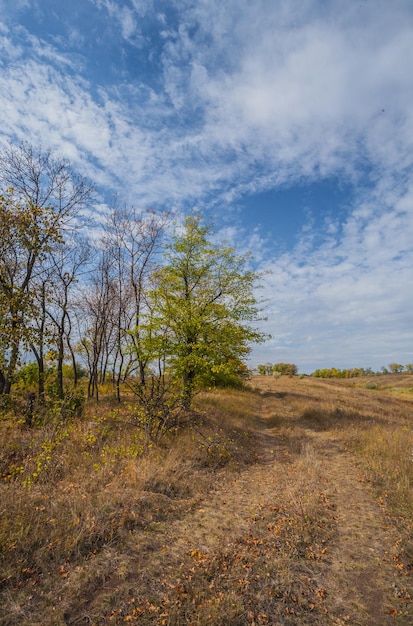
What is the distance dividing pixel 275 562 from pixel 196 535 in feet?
5.35

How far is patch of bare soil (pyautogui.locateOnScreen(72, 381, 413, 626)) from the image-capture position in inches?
157

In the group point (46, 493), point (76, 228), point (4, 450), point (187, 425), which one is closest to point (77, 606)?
point (46, 493)

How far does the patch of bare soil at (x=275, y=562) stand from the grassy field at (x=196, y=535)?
2cm

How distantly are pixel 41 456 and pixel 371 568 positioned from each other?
7.42 m

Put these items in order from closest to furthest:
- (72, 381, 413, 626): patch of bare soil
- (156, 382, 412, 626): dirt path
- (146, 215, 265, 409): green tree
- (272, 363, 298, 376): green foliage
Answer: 1. (72, 381, 413, 626): patch of bare soil
2. (156, 382, 412, 626): dirt path
3. (146, 215, 265, 409): green tree
4. (272, 363, 298, 376): green foliage

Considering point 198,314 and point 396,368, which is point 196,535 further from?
point 396,368

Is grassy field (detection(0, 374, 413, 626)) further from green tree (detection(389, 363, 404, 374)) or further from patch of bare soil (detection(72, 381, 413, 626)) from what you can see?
green tree (detection(389, 363, 404, 374))

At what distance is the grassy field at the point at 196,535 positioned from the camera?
4023 millimetres

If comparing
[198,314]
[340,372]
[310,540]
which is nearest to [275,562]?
[310,540]

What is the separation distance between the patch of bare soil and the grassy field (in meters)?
0.02

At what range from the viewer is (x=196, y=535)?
588 cm

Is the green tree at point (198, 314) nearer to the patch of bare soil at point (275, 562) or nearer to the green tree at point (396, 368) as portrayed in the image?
the patch of bare soil at point (275, 562)

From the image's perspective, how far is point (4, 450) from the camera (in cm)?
851

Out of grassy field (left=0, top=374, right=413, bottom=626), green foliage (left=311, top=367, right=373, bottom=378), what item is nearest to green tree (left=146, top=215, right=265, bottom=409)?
grassy field (left=0, top=374, right=413, bottom=626)
